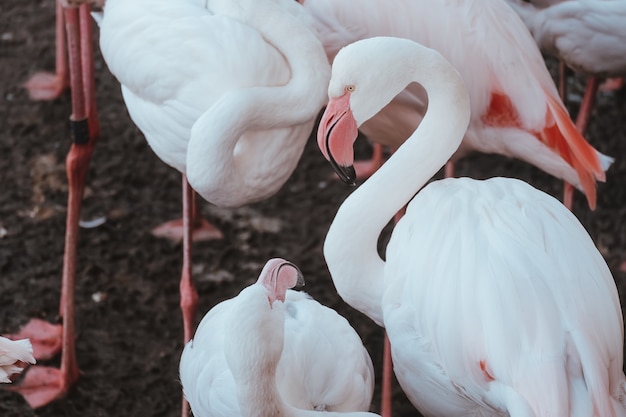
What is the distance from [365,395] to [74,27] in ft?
5.61

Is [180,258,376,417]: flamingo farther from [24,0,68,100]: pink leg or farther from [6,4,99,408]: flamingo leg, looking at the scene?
[24,0,68,100]: pink leg

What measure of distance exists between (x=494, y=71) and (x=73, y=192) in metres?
1.59

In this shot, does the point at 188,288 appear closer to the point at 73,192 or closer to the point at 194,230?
the point at 73,192

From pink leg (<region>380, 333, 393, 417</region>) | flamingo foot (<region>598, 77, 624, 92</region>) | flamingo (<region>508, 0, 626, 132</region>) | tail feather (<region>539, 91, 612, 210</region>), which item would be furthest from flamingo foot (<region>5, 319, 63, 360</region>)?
flamingo foot (<region>598, 77, 624, 92</region>)

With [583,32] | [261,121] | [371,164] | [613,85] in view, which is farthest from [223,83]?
[613,85]

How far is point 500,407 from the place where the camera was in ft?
8.90

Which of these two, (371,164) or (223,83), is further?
(371,164)

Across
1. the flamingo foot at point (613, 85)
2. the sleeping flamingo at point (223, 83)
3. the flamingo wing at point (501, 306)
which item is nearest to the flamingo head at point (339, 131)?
the flamingo wing at point (501, 306)

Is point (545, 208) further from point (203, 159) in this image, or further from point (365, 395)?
point (203, 159)

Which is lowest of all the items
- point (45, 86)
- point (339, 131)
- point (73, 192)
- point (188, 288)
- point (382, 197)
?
point (45, 86)

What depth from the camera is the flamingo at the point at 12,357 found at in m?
2.35

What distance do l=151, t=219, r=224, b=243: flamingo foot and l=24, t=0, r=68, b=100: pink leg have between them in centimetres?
115

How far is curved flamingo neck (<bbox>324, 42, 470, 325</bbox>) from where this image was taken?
3043mm

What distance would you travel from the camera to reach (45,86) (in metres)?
5.36
